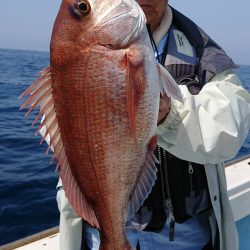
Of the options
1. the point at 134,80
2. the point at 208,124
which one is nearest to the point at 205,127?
the point at 208,124

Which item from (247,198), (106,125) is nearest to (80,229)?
(106,125)

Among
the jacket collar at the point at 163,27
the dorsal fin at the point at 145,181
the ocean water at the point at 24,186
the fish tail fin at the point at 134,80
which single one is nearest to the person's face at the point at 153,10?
the jacket collar at the point at 163,27

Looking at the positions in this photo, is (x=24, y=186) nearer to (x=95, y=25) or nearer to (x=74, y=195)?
(x=74, y=195)

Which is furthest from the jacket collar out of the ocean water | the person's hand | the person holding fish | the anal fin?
Result: the ocean water

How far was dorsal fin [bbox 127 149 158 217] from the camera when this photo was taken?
1.73m

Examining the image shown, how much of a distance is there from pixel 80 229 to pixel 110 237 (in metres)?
0.85

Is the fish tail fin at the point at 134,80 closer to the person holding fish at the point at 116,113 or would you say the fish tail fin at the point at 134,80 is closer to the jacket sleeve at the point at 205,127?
the person holding fish at the point at 116,113

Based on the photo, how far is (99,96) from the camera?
5.17 ft

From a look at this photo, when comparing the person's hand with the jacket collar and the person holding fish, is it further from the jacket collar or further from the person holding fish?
the jacket collar

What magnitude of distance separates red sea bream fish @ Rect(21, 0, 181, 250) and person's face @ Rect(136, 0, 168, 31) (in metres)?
0.87

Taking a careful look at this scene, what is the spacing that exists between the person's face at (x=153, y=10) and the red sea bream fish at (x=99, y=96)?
2.87 feet

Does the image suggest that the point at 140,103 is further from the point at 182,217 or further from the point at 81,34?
the point at 182,217

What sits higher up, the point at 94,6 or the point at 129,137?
the point at 94,6

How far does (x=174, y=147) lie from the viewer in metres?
1.89
